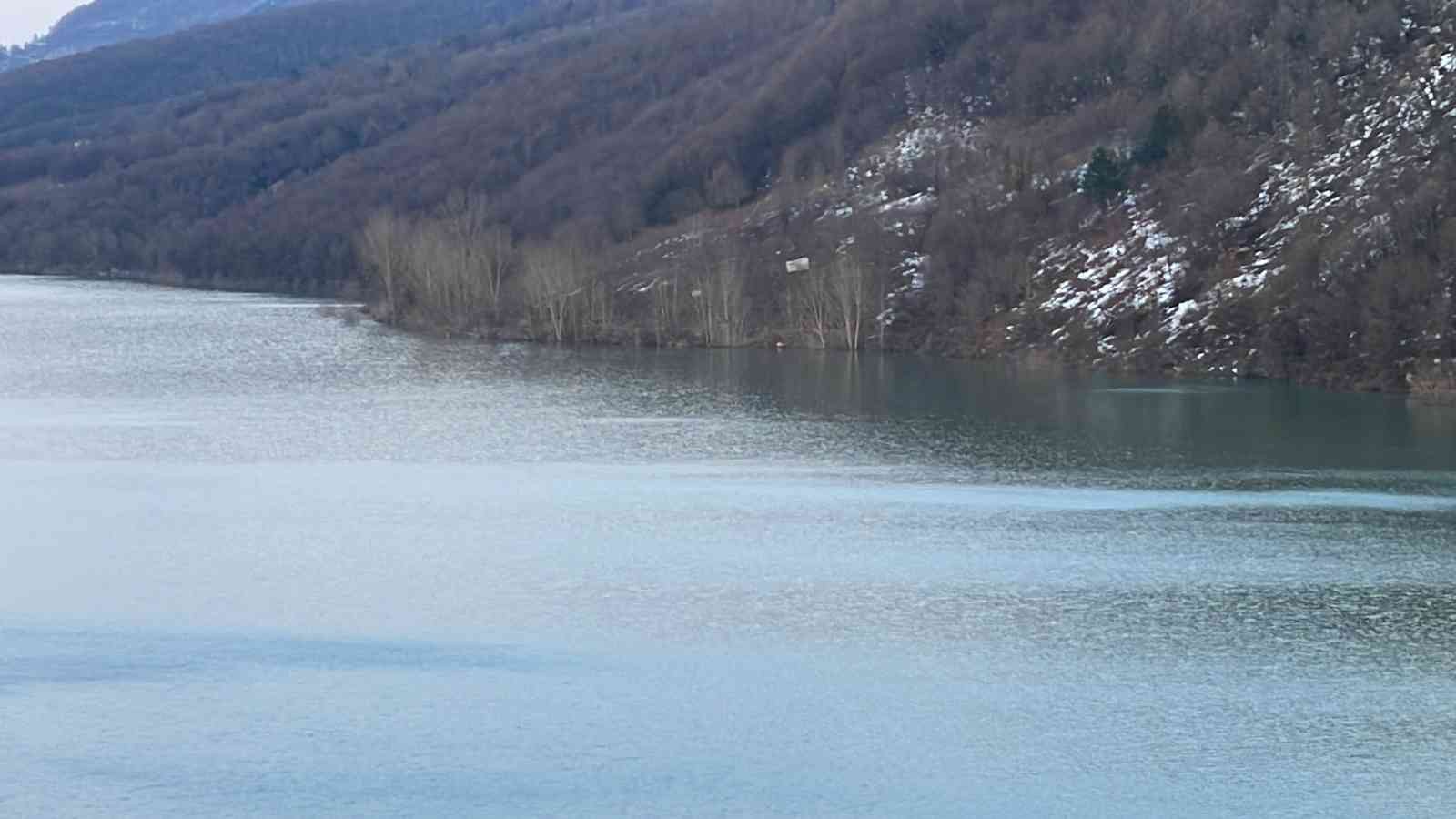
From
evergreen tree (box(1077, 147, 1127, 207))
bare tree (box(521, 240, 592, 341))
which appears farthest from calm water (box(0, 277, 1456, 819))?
bare tree (box(521, 240, 592, 341))

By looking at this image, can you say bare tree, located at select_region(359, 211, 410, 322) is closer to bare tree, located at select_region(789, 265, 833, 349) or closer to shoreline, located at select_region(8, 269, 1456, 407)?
shoreline, located at select_region(8, 269, 1456, 407)

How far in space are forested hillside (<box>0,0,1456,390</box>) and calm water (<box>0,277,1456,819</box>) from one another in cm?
949

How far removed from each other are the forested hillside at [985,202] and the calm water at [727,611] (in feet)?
31.1

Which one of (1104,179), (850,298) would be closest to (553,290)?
(850,298)

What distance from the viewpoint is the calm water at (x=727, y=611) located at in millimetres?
20484

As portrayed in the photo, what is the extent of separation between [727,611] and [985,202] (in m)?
54.4

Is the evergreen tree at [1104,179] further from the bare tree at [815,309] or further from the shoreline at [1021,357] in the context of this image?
the bare tree at [815,309]

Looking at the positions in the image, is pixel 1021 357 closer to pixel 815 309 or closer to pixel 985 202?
pixel 815 309

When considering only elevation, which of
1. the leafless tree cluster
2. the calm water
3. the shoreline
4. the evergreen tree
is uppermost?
the evergreen tree

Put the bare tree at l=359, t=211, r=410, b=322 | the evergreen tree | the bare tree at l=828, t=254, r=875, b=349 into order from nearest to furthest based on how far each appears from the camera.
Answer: the bare tree at l=828, t=254, r=875, b=349 → the evergreen tree → the bare tree at l=359, t=211, r=410, b=322

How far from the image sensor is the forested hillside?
61.7 meters

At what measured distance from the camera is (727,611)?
92.4ft

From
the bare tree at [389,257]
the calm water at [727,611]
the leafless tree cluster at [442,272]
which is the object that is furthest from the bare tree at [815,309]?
the bare tree at [389,257]

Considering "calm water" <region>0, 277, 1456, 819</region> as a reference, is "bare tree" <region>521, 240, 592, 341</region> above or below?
above
